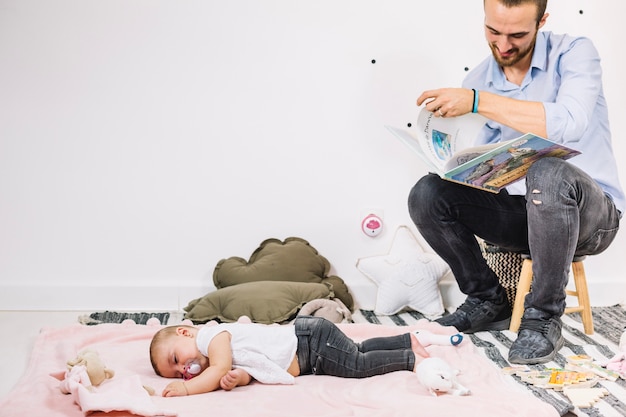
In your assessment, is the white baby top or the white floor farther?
the white floor

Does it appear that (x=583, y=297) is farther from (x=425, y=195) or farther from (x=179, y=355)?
(x=179, y=355)

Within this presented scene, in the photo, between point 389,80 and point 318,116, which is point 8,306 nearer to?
point 318,116

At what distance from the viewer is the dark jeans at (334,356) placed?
214 centimetres

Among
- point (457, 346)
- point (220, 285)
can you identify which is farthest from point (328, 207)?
point (457, 346)

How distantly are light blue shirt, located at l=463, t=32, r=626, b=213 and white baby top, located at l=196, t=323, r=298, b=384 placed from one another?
3.06 ft

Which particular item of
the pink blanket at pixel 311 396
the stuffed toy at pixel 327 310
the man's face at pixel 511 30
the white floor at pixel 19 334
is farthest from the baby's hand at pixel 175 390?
the man's face at pixel 511 30

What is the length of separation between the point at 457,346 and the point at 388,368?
36 cm

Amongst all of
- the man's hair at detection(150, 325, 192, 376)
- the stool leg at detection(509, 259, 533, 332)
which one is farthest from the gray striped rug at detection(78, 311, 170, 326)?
the stool leg at detection(509, 259, 533, 332)

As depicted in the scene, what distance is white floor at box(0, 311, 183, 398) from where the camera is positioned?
2.29 meters

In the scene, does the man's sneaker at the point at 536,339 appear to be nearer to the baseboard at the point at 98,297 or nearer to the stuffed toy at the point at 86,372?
the baseboard at the point at 98,297

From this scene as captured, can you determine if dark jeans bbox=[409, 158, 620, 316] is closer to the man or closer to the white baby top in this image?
the man

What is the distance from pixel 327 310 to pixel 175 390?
37.9 inches

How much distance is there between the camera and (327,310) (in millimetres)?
2863

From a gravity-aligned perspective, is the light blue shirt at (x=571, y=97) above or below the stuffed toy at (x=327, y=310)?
above
